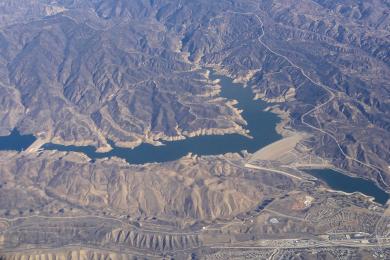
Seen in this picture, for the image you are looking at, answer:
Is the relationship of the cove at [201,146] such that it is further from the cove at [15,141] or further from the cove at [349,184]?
the cove at [349,184]

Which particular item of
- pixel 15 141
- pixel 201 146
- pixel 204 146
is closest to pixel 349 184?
pixel 204 146

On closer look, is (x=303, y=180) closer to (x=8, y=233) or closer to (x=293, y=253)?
(x=293, y=253)

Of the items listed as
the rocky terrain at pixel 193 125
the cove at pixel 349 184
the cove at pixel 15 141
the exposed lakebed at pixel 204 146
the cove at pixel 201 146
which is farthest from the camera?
the cove at pixel 15 141

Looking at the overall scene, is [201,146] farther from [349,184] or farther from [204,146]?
[349,184]

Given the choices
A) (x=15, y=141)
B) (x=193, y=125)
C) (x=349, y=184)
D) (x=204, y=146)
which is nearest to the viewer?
(x=349, y=184)

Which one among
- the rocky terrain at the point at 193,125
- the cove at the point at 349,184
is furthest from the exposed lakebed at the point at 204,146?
the rocky terrain at the point at 193,125

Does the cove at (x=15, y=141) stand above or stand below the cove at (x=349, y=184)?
above
